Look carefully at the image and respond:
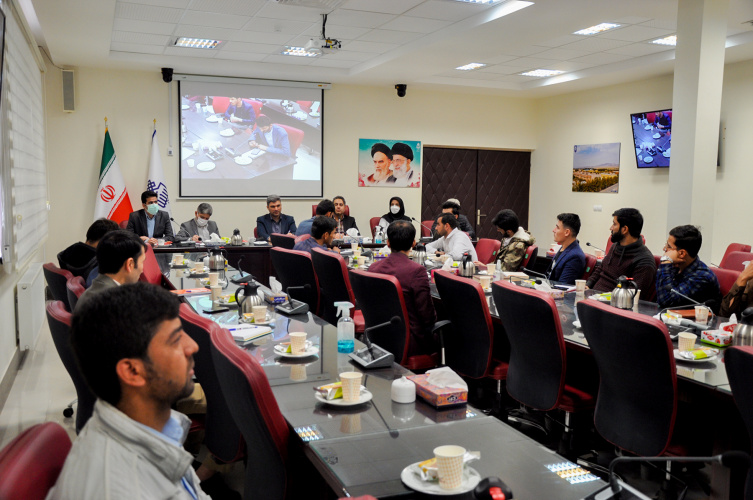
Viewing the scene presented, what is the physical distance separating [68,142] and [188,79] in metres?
1.82

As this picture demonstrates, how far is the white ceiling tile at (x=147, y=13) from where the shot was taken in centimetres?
592

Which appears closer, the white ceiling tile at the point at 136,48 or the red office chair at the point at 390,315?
the red office chair at the point at 390,315

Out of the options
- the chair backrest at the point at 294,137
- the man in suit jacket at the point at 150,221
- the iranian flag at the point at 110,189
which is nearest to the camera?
the man in suit jacket at the point at 150,221

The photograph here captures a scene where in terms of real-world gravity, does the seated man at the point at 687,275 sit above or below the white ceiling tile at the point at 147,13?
below

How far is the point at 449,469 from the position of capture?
58.5 inches

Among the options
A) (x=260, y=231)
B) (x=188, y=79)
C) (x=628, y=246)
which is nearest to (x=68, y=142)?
(x=188, y=79)

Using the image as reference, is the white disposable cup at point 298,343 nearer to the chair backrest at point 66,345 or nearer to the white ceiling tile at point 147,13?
the chair backrest at point 66,345

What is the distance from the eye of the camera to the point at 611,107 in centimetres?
950

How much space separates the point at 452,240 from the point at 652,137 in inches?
166

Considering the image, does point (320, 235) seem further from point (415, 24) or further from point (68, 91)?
point (68, 91)

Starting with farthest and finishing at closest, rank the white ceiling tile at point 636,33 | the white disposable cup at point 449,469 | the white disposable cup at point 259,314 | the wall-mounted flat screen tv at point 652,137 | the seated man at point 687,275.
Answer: the wall-mounted flat screen tv at point 652,137, the white ceiling tile at point 636,33, the seated man at point 687,275, the white disposable cup at point 259,314, the white disposable cup at point 449,469

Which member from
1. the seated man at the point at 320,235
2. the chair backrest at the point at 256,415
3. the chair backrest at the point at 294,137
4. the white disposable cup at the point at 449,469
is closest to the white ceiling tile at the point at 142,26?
the chair backrest at the point at 294,137

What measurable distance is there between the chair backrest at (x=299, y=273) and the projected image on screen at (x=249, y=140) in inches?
170

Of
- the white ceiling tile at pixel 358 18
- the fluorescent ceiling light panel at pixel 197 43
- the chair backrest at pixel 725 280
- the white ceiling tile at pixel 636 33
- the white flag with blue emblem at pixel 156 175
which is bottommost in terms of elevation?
the chair backrest at pixel 725 280
